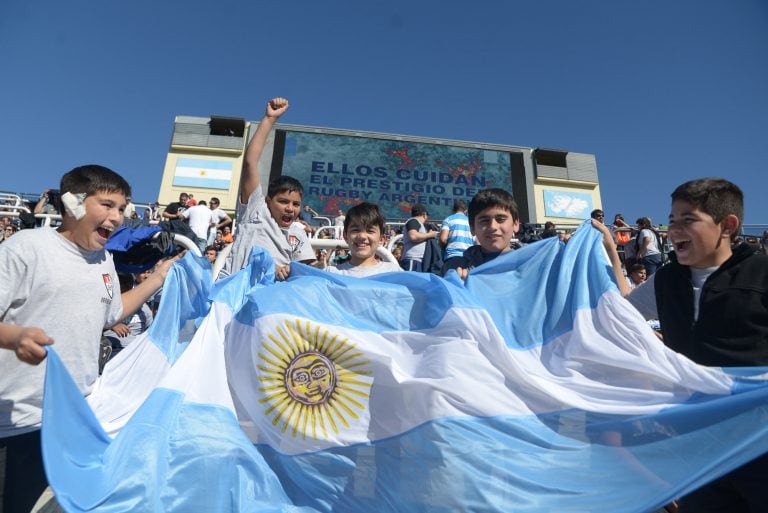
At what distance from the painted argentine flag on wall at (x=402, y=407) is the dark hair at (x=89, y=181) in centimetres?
59

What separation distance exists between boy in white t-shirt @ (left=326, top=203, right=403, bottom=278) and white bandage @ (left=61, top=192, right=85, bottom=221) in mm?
1585

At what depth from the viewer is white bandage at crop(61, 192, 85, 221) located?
6.95 feet

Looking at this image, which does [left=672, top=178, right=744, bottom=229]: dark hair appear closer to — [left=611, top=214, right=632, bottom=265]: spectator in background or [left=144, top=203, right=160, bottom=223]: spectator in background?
[left=611, top=214, right=632, bottom=265]: spectator in background

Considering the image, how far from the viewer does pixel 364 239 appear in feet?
11.2

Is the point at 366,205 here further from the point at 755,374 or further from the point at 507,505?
the point at 755,374

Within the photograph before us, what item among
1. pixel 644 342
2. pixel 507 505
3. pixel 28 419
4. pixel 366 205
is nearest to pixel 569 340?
pixel 644 342

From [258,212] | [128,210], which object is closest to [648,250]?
[258,212]

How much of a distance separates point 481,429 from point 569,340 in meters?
0.71

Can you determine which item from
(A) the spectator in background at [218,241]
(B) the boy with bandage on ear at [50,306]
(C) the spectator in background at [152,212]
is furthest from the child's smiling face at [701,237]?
(C) the spectator in background at [152,212]

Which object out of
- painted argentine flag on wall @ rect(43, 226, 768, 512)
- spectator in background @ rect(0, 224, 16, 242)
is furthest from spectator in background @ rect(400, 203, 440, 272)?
spectator in background @ rect(0, 224, 16, 242)

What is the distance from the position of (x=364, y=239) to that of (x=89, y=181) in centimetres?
168

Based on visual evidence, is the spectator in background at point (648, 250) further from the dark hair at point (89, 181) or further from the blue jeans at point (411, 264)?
the dark hair at point (89, 181)

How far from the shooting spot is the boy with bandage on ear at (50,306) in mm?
1880

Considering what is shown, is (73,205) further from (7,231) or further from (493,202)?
(7,231)
